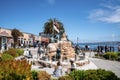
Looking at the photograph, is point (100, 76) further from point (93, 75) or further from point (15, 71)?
point (15, 71)

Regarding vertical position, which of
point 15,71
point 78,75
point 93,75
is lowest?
point 78,75

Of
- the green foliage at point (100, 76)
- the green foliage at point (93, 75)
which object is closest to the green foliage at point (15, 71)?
the green foliage at point (93, 75)

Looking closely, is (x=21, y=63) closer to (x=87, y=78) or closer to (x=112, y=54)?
(x=87, y=78)

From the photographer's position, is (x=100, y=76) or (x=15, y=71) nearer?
(x=15, y=71)

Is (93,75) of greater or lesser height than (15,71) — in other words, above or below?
below

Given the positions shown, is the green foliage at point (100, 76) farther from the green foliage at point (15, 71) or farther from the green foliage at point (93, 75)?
the green foliage at point (15, 71)

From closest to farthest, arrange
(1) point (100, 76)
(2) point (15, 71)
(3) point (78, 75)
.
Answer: (2) point (15, 71) → (1) point (100, 76) → (3) point (78, 75)

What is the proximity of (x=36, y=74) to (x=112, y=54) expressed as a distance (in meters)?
21.2

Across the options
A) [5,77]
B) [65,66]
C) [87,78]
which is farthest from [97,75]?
[65,66]

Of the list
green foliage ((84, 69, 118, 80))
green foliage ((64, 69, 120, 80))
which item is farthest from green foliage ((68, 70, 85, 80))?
green foliage ((84, 69, 118, 80))

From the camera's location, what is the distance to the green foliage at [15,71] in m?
8.38

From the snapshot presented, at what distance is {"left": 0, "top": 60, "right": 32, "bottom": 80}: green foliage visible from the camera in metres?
8.38

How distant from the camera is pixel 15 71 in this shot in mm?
8641

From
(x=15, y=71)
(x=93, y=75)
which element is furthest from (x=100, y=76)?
(x=15, y=71)
